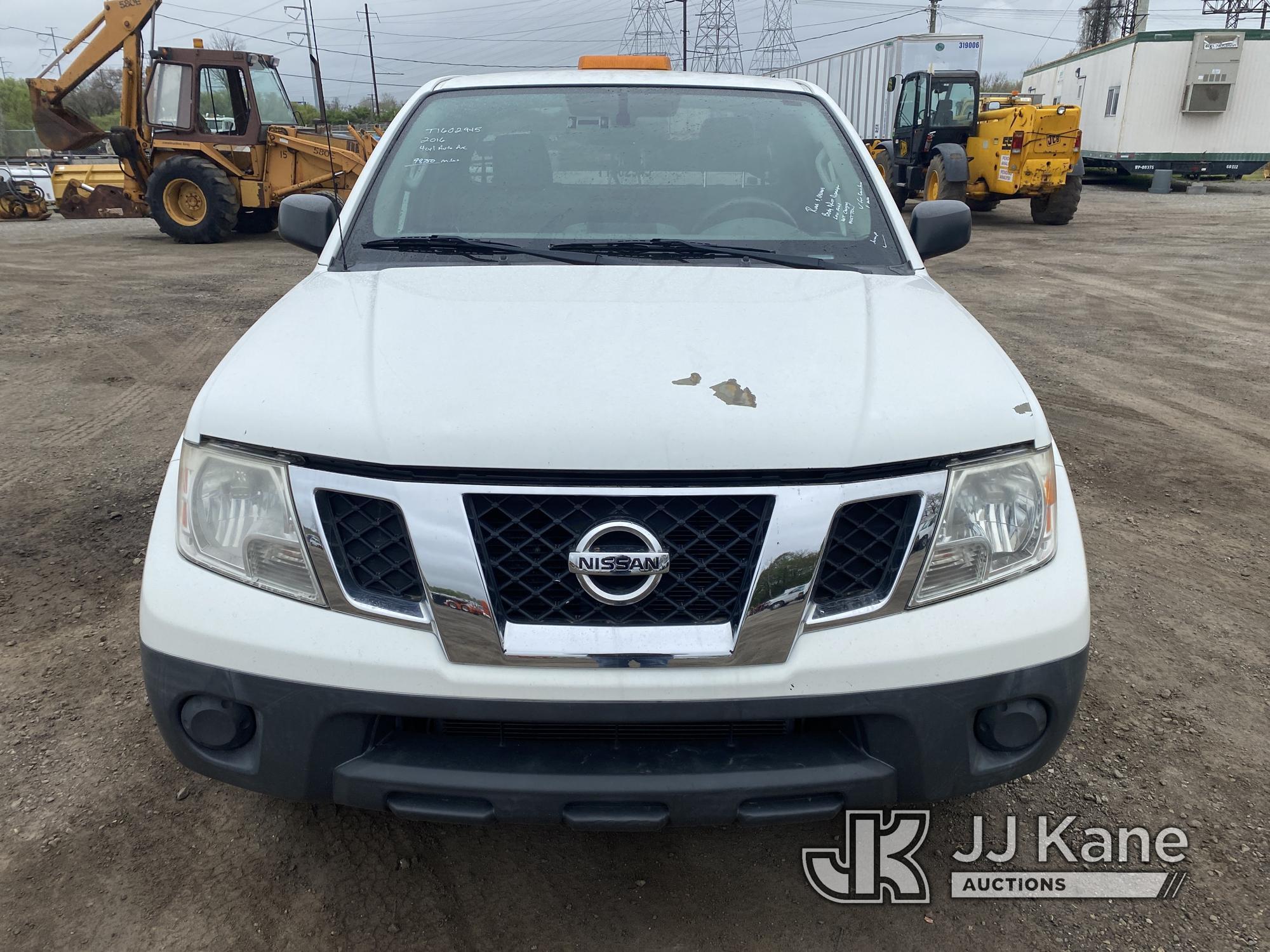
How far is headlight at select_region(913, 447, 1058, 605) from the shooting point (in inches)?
68.4

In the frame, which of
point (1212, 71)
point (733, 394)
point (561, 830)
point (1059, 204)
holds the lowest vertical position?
point (561, 830)

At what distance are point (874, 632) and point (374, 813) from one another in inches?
53.1

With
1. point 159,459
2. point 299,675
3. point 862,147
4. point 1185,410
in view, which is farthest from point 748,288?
point 1185,410

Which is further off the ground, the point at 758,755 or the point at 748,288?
the point at 748,288

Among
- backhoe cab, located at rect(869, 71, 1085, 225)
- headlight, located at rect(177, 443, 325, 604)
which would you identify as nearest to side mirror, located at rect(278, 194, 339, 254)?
headlight, located at rect(177, 443, 325, 604)

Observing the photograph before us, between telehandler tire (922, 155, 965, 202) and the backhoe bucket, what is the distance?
1350cm

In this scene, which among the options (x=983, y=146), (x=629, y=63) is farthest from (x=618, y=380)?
(x=983, y=146)

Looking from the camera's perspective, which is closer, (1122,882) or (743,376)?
(743,376)

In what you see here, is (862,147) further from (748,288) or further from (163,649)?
(163,649)

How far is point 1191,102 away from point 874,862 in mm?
25849

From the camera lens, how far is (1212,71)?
72.5ft

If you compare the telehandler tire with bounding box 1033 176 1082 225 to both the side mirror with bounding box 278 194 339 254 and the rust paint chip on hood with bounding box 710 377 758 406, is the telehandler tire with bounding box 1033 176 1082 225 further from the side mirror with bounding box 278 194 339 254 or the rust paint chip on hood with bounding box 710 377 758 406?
→ the rust paint chip on hood with bounding box 710 377 758 406

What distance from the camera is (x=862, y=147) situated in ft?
10.1

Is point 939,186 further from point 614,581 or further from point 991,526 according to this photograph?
point 614,581
